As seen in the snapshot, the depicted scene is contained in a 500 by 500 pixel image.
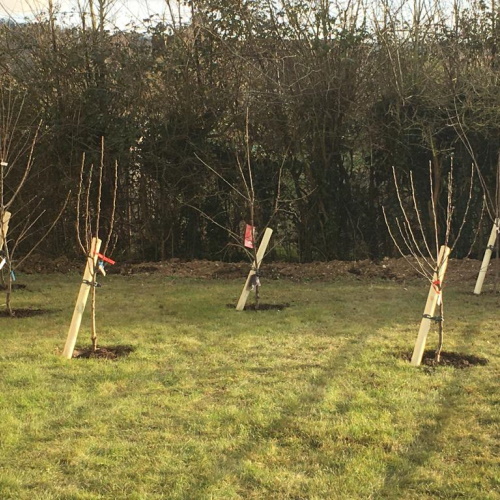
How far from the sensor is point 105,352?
5.64 meters

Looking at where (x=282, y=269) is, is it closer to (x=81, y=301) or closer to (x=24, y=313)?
(x=24, y=313)

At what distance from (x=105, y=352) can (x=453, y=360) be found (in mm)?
3028

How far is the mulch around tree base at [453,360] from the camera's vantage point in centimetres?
529

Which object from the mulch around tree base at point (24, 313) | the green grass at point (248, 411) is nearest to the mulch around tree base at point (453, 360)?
the green grass at point (248, 411)

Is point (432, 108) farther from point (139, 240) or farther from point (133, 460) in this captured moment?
point (133, 460)

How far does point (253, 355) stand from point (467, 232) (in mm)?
7182

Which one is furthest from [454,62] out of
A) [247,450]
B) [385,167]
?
[247,450]

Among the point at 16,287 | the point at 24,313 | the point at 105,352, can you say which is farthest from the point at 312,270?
the point at 105,352

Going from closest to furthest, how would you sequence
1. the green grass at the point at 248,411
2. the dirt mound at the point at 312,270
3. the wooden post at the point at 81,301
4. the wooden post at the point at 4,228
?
the green grass at the point at 248,411 < the wooden post at the point at 81,301 < the wooden post at the point at 4,228 < the dirt mound at the point at 312,270

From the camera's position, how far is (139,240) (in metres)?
12.3

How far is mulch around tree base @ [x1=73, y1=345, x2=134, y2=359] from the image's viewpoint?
552 cm

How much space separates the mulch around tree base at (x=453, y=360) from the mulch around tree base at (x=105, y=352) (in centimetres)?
248

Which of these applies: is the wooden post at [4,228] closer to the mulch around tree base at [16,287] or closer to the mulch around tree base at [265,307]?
the mulch around tree base at [16,287]

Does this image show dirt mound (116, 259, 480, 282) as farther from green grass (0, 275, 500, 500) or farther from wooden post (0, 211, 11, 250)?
wooden post (0, 211, 11, 250)
